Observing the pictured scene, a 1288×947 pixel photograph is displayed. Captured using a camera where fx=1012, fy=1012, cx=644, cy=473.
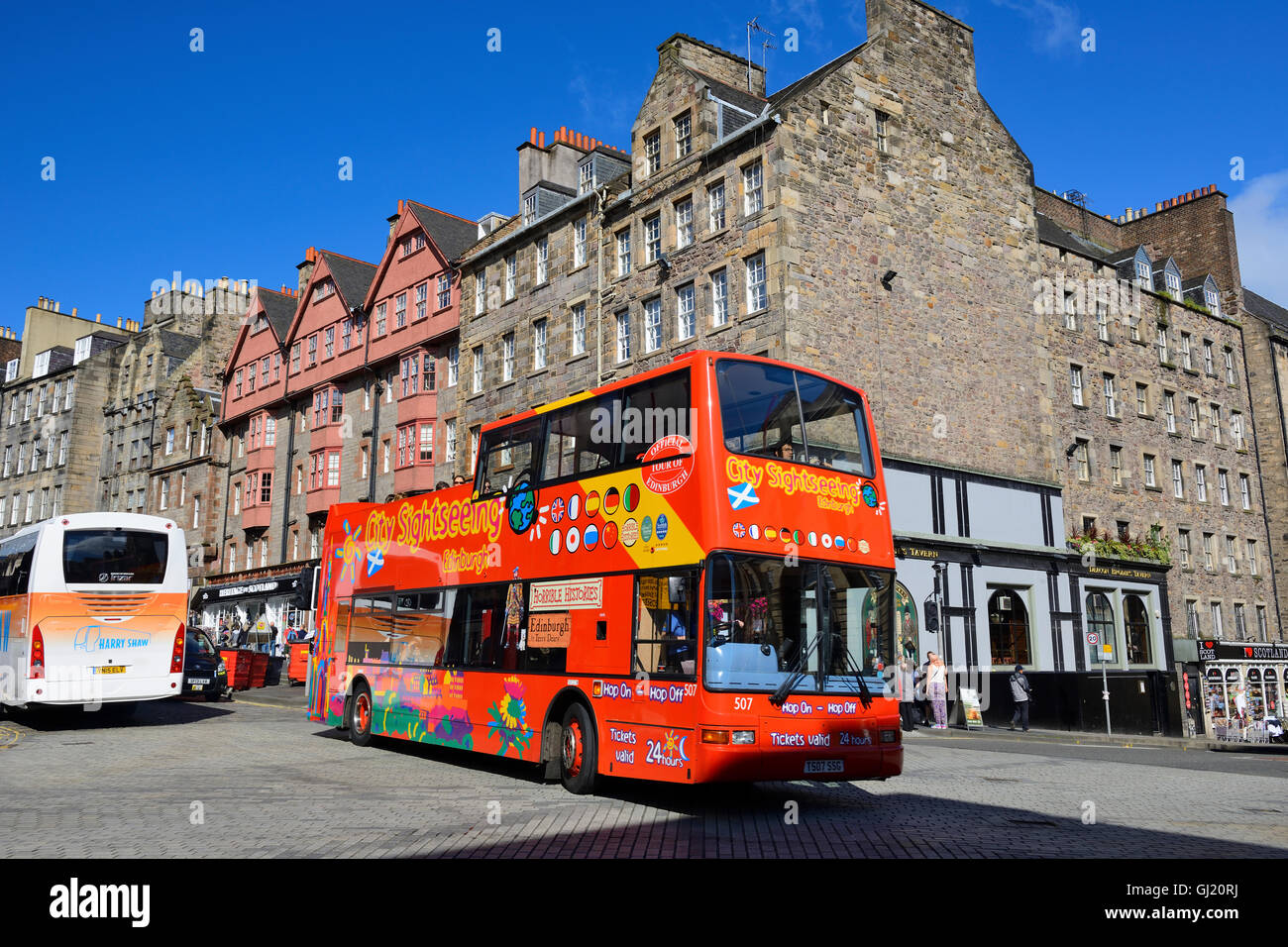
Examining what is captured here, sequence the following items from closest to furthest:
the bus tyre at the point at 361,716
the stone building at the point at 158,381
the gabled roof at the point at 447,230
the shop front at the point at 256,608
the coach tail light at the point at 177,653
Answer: the bus tyre at the point at 361,716
the coach tail light at the point at 177,653
the gabled roof at the point at 447,230
the shop front at the point at 256,608
the stone building at the point at 158,381

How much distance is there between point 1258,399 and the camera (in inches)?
1677

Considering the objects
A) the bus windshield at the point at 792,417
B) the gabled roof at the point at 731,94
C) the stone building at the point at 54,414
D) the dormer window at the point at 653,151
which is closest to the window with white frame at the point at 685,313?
the dormer window at the point at 653,151

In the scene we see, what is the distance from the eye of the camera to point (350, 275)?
153 ft

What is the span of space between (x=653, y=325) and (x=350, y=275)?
899 inches

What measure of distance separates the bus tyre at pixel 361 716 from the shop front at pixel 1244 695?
52.4 ft

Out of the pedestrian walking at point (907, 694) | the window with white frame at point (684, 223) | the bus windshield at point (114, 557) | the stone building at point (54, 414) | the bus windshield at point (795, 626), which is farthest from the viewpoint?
the stone building at point (54, 414)

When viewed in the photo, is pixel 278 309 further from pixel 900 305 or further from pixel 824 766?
pixel 824 766

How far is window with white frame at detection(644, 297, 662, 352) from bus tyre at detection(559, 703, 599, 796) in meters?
18.6

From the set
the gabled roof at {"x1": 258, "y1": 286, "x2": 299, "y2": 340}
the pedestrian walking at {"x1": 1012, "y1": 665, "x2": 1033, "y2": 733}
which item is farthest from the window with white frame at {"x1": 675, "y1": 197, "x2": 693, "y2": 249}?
the gabled roof at {"x1": 258, "y1": 286, "x2": 299, "y2": 340}

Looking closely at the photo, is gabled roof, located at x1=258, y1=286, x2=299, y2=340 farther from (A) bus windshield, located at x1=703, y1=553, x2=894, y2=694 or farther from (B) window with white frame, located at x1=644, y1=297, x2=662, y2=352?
(A) bus windshield, located at x1=703, y1=553, x2=894, y2=694

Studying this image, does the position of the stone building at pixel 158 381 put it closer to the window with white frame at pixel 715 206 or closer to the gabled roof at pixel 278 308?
the gabled roof at pixel 278 308

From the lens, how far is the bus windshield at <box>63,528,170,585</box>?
17.0 metres

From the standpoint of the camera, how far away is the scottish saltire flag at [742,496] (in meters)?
9.58
